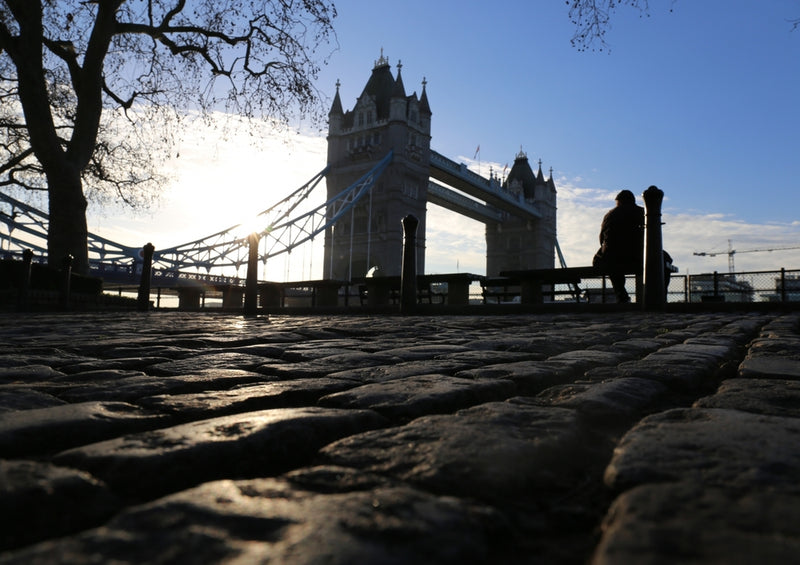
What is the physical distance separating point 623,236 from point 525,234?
54271 millimetres

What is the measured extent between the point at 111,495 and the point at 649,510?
62cm

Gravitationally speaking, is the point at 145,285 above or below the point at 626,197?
below

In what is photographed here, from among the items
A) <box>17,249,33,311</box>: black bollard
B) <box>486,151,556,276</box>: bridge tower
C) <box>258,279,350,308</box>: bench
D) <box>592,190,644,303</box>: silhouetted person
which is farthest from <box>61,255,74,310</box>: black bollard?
<box>486,151,556,276</box>: bridge tower

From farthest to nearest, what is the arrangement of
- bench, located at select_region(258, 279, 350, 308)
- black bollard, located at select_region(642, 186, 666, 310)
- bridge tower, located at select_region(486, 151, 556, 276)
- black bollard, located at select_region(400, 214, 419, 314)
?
bridge tower, located at select_region(486, 151, 556, 276) → bench, located at select_region(258, 279, 350, 308) → black bollard, located at select_region(400, 214, 419, 314) → black bollard, located at select_region(642, 186, 666, 310)

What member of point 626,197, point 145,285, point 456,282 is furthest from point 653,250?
point 145,285

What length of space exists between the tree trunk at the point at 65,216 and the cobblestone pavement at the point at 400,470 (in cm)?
1187

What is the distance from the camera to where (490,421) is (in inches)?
39.2

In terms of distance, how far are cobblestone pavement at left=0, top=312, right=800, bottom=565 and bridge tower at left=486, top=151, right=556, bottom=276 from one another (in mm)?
57755

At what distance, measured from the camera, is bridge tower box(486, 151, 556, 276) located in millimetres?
58875

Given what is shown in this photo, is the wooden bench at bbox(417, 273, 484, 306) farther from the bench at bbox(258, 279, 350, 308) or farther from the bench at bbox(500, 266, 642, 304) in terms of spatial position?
the bench at bbox(258, 279, 350, 308)

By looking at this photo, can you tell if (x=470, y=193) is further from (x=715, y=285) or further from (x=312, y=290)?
(x=312, y=290)

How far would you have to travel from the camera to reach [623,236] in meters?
6.78

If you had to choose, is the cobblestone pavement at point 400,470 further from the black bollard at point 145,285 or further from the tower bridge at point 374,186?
the tower bridge at point 374,186

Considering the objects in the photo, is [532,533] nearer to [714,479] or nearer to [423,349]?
[714,479]
